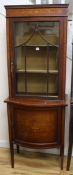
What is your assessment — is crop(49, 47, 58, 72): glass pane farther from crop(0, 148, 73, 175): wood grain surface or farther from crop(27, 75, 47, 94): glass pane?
crop(0, 148, 73, 175): wood grain surface

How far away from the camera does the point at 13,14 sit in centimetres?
210

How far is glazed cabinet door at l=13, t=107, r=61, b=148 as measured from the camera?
219 cm

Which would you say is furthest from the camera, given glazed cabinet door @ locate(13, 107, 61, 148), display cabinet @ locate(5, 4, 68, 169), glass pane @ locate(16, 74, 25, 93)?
glass pane @ locate(16, 74, 25, 93)

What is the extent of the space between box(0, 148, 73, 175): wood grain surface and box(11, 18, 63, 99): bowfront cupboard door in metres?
0.83

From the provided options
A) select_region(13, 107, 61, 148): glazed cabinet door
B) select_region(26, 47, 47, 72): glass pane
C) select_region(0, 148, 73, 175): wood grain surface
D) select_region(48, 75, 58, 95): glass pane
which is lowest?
select_region(0, 148, 73, 175): wood grain surface

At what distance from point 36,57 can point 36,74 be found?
17 centimetres

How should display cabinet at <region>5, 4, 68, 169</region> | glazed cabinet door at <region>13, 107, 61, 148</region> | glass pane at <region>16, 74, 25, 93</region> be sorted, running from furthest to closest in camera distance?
glass pane at <region>16, 74, 25, 93</region>
glazed cabinet door at <region>13, 107, 61, 148</region>
display cabinet at <region>5, 4, 68, 169</region>

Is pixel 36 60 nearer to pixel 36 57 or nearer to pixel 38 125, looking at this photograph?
pixel 36 57

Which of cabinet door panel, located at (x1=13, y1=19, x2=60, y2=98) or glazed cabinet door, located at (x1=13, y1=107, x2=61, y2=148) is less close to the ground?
cabinet door panel, located at (x1=13, y1=19, x2=60, y2=98)

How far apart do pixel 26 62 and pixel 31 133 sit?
2.39ft

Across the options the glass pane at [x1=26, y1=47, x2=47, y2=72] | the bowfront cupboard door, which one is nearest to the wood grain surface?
the bowfront cupboard door

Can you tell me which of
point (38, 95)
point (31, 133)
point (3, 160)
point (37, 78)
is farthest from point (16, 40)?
point (3, 160)

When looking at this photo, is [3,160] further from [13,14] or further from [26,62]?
[13,14]

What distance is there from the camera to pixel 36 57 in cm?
228
